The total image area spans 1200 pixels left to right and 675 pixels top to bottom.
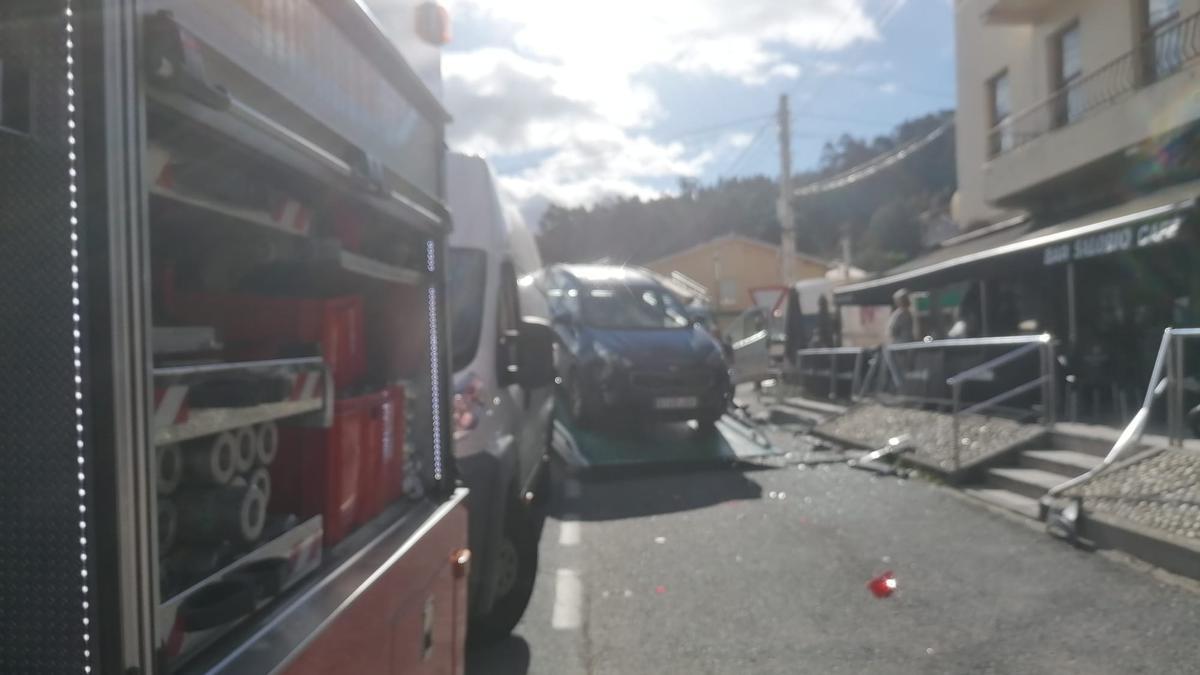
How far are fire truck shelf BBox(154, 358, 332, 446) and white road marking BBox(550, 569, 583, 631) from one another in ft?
12.0

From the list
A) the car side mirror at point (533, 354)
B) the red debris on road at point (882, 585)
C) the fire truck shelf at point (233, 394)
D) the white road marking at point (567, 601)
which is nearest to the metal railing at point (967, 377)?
the red debris on road at point (882, 585)

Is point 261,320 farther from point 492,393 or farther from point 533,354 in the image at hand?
point 492,393

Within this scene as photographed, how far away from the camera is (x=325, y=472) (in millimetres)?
2732

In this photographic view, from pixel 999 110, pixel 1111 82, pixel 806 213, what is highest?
pixel 806 213

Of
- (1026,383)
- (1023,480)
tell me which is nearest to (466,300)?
(1023,480)

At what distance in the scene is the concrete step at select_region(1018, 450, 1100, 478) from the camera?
9.05 metres

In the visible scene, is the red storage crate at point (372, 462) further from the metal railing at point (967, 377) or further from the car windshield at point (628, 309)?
the car windshield at point (628, 309)

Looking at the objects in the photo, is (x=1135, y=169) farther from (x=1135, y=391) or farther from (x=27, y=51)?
(x=27, y=51)

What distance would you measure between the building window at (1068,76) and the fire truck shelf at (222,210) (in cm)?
1622

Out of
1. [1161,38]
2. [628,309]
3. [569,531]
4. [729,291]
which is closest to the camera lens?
[569,531]

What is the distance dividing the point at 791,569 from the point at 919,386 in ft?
22.3

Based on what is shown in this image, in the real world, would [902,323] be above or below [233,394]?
above

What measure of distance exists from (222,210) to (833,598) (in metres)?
4.83

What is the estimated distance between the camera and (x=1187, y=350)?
9750 millimetres
